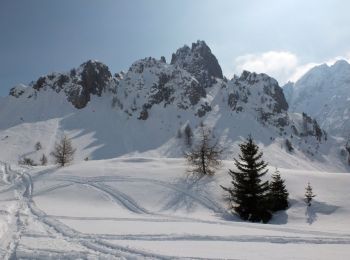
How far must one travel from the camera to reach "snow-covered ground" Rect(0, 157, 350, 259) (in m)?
17.9

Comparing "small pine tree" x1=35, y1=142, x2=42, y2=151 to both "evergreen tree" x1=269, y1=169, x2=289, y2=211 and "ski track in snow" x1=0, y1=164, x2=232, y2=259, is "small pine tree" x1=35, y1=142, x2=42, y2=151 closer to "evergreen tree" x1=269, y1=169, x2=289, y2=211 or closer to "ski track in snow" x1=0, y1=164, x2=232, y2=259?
"ski track in snow" x1=0, y1=164, x2=232, y2=259

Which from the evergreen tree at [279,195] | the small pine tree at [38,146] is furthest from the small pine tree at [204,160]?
the small pine tree at [38,146]

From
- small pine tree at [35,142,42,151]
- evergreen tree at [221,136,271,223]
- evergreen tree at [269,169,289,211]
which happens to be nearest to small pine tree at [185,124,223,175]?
evergreen tree at [221,136,271,223]

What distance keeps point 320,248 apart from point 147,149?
15327 centimetres

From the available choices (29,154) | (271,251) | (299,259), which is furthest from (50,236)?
(29,154)

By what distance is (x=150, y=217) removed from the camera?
31641mm

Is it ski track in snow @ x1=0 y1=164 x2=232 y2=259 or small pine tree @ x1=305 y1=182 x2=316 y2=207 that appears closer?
ski track in snow @ x1=0 y1=164 x2=232 y2=259

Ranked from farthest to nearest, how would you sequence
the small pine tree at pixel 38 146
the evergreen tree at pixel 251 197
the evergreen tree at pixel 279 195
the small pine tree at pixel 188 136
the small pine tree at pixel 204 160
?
1. the small pine tree at pixel 188 136
2. the small pine tree at pixel 38 146
3. the small pine tree at pixel 204 160
4. the evergreen tree at pixel 279 195
5. the evergreen tree at pixel 251 197

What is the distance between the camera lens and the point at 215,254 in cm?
1678

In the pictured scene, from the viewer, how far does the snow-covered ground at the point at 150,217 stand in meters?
17.9

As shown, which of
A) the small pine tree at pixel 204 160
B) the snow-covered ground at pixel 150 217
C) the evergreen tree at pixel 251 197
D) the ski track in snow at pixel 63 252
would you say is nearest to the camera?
the ski track in snow at pixel 63 252

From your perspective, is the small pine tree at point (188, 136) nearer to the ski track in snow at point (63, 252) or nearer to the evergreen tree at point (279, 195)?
the evergreen tree at point (279, 195)

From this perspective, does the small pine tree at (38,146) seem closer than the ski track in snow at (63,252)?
No

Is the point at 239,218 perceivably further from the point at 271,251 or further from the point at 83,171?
the point at 83,171
